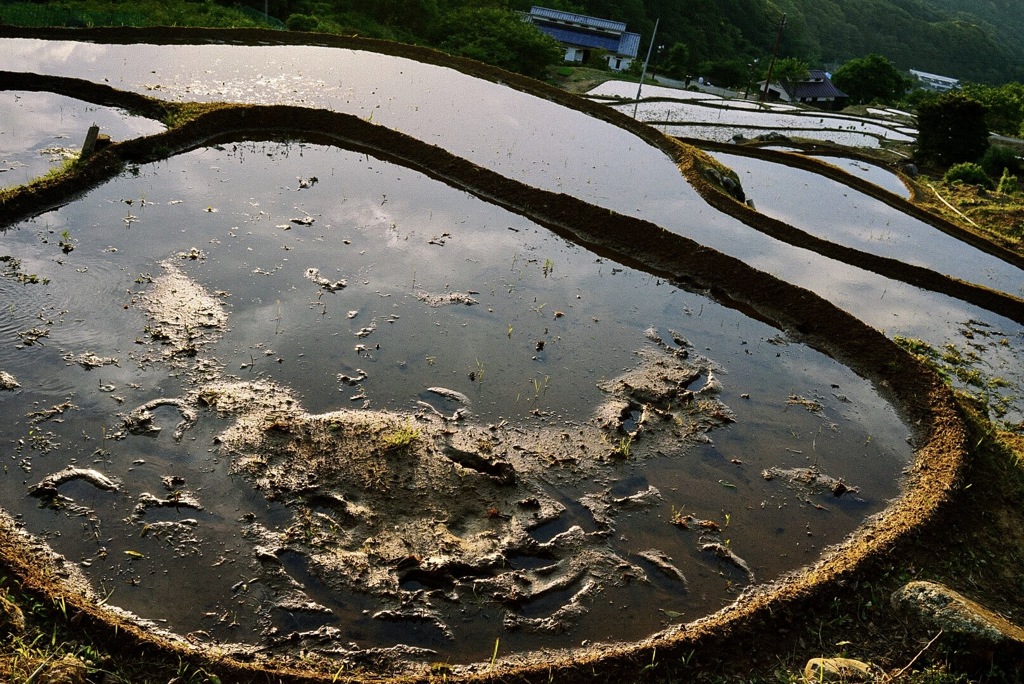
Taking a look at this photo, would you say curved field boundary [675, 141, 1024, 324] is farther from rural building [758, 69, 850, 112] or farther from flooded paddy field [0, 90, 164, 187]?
rural building [758, 69, 850, 112]

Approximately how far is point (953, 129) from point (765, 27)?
151 feet

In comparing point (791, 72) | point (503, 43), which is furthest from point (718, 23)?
point (503, 43)

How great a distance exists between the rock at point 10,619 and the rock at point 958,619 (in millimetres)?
6010

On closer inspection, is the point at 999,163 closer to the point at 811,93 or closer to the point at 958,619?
the point at 958,619

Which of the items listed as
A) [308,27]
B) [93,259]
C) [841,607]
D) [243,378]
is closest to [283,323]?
[243,378]

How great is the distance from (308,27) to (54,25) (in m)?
9.57

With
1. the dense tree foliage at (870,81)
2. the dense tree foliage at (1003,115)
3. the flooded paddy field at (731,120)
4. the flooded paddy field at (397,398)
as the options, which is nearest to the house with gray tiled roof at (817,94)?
the dense tree foliage at (870,81)

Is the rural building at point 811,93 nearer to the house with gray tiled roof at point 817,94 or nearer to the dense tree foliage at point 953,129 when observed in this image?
the house with gray tiled roof at point 817,94

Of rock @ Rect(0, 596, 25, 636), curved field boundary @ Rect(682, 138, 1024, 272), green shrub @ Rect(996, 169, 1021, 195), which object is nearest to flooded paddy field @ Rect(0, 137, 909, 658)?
rock @ Rect(0, 596, 25, 636)

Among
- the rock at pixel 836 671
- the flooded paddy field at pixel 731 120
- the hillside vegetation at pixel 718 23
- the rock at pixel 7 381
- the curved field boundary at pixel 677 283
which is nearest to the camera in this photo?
the curved field boundary at pixel 677 283

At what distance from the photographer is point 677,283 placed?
10484mm

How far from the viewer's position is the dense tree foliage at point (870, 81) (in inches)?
1841

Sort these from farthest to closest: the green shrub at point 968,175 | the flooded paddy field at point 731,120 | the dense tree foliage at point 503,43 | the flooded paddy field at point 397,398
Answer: the dense tree foliage at point 503,43, the flooded paddy field at point 731,120, the green shrub at point 968,175, the flooded paddy field at point 397,398

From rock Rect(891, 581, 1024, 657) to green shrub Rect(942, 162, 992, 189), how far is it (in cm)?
1744
